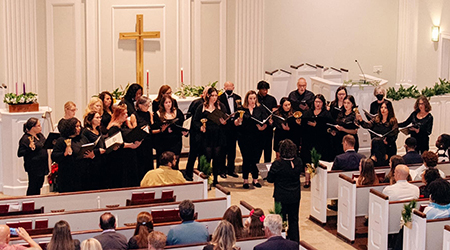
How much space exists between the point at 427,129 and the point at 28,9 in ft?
23.6

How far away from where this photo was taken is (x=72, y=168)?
966 cm

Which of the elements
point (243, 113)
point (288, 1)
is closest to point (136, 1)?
point (288, 1)

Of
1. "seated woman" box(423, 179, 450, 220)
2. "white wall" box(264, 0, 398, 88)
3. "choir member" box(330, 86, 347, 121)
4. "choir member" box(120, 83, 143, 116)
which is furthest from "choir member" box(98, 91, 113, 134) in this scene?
"white wall" box(264, 0, 398, 88)

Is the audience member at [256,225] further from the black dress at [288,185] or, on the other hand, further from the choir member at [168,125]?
the choir member at [168,125]

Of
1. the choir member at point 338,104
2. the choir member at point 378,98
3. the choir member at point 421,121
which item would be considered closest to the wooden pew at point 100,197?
the choir member at point 338,104

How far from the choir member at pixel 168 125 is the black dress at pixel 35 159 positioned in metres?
1.76

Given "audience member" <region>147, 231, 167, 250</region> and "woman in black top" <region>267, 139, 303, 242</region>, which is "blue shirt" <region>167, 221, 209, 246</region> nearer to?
"audience member" <region>147, 231, 167, 250</region>

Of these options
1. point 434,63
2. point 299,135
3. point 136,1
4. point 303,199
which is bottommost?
point 303,199

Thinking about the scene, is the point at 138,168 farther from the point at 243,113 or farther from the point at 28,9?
the point at 28,9

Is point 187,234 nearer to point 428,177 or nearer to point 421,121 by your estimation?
point 428,177

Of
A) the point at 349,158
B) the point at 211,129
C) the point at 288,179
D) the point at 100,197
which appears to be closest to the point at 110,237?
the point at 100,197

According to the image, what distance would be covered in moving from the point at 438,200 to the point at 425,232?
366 mm

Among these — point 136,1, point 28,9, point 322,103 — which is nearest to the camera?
point 322,103

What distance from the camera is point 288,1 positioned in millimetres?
15430
